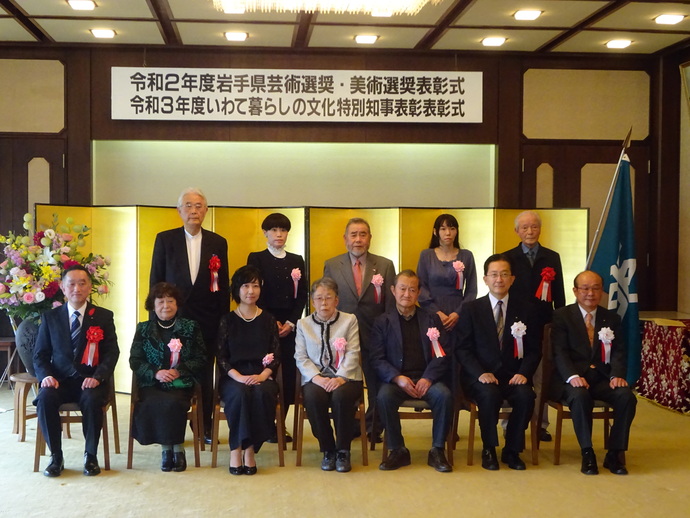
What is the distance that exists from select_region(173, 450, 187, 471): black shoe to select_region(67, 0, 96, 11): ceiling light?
3286 millimetres

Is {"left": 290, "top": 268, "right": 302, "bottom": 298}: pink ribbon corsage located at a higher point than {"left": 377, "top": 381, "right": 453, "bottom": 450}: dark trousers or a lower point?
higher

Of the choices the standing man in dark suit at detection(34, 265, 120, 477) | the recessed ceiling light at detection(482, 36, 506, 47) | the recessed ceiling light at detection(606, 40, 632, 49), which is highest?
the recessed ceiling light at detection(606, 40, 632, 49)

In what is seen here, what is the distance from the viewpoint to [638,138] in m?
7.03

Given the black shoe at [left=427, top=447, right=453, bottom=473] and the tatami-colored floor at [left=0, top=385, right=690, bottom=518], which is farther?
the black shoe at [left=427, top=447, right=453, bottom=473]

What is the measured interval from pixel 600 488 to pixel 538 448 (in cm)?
67

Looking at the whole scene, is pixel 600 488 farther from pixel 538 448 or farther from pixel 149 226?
pixel 149 226

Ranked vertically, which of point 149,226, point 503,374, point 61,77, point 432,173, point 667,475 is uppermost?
point 61,77

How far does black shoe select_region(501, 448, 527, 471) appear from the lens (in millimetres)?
4055

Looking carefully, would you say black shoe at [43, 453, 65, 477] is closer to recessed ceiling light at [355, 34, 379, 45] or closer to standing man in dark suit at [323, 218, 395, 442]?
standing man in dark suit at [323, 218, 395, 442]

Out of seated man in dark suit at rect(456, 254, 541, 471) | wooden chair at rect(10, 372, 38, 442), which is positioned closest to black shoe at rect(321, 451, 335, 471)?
seated man in dark suit at rect(456, 254, 541, 471)

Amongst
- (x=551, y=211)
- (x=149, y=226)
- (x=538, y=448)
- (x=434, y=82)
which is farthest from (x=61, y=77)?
(x=538, y=448)

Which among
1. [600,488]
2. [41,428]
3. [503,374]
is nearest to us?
[600,488]

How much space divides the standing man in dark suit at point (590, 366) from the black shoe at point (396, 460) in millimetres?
917

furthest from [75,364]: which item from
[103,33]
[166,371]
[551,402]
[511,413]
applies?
[103,33]
